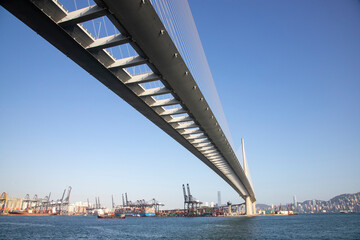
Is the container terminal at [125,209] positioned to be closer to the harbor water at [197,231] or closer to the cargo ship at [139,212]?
the cargo ship at [139,212]

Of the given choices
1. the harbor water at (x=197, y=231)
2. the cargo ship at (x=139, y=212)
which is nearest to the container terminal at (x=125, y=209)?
the cargo ship at (x=139, y=212)

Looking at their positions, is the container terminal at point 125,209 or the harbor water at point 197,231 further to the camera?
the container terminal at point 125,209

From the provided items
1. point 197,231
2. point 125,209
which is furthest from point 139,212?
point 197,231

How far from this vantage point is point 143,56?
12.6 meters

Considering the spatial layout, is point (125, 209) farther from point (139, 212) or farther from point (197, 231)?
point (197, 231)

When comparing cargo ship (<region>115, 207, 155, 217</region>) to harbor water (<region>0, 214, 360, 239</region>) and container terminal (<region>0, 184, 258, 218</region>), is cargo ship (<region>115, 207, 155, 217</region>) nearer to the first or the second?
container terminal (<region>0, 184, 258, 218</region>)

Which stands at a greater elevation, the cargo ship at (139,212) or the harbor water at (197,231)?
the harbor water at (197,231)

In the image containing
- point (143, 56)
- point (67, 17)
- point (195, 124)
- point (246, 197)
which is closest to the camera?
point (67, 17)

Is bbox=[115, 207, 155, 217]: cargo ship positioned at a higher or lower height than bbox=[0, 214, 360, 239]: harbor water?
lower

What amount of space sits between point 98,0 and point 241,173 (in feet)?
143

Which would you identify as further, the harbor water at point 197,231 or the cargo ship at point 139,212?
the cargo ship at point 139,212

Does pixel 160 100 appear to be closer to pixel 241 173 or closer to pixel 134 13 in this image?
pixel 134 13

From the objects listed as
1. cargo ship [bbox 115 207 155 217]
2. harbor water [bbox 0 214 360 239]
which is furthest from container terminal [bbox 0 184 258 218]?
harbor water [bbox 0 214 360 239]

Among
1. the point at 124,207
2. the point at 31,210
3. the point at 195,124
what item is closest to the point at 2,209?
the point at 31,210
